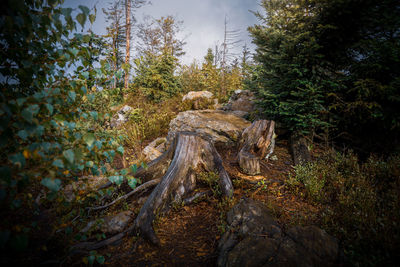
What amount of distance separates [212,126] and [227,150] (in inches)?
42.4

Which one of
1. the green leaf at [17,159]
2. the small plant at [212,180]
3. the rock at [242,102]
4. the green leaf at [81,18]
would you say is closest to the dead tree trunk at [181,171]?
the small plant at [212,180]

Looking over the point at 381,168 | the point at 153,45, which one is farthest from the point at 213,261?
the point at 153,45

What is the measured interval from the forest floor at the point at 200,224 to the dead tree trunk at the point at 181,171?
23 centimetres

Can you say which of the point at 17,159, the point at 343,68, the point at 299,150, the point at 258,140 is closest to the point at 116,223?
the point at 17,159

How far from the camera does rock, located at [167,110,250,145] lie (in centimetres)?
583

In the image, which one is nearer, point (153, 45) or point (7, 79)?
point (7, 79)

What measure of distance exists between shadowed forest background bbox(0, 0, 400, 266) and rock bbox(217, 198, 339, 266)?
242mm

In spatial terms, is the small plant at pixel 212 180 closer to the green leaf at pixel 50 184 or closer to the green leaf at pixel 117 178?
the green leaf at pixel 117 178

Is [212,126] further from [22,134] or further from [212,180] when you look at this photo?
[22,134]

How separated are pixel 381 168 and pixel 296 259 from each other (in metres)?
3.57

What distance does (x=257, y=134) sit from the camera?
5.28 meters

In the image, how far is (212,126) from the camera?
6062 mm

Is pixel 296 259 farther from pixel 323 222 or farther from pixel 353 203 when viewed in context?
pixel 353 203

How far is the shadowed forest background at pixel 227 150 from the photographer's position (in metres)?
1.30
